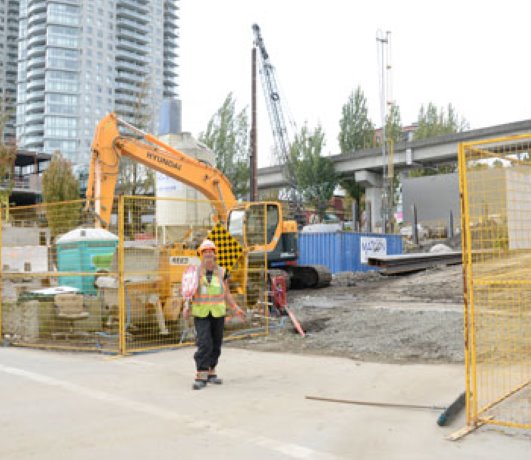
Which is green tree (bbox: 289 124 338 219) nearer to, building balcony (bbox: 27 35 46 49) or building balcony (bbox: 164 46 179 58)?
building balcony (bbox: 27 35 46 49)

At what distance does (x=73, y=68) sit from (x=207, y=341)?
142 meters

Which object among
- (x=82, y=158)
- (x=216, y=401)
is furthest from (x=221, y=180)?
(x=82, y=158)

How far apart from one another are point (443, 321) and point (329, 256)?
15036 millimetres

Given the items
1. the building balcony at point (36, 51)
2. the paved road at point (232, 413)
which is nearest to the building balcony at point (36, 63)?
the building balcony at point (36, 51)

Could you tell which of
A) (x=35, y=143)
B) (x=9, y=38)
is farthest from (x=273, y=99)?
(x=9, y=38)

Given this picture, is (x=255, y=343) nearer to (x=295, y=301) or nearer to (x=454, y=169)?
(x=295, y=301)

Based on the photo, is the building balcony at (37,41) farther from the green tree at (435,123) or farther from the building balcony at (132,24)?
the green tree at (435,123)

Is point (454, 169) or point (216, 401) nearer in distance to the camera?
point (216, 401)

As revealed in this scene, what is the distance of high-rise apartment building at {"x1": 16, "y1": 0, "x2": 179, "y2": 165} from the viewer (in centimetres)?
13488

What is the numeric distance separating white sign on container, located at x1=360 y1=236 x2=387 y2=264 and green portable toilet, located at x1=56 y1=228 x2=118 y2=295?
16.3 meters

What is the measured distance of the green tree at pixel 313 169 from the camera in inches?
1916

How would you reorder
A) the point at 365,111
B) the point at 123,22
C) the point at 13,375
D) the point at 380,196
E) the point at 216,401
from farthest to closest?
the point at 123,22 < the point at 365,111 < the point at 380,196 < the point at 13,375 < the point at 216,401

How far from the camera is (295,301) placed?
53.3 ft

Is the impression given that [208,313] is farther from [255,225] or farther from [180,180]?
[255,225]
